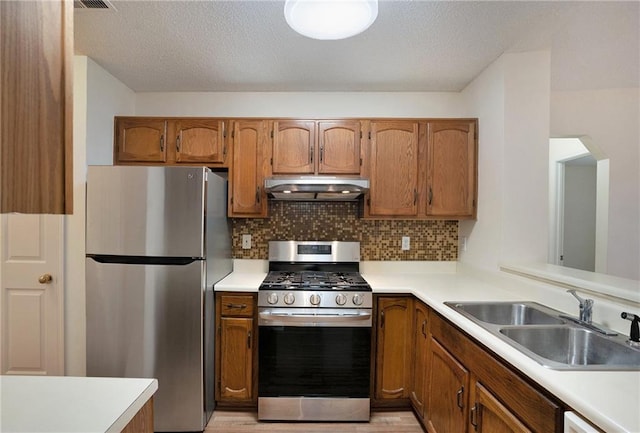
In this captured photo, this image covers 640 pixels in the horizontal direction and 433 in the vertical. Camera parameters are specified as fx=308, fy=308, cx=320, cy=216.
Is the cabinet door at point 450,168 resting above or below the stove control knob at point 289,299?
above

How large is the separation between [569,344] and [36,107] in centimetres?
191

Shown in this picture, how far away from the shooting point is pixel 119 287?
199 centimetres

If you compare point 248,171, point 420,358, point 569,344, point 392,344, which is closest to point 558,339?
point 569,344

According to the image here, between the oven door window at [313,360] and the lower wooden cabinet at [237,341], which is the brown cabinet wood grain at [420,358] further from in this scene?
the lower wooden cabinet at [237,341]

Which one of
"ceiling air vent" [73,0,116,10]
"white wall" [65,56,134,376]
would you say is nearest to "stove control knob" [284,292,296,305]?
"white wall" [65,56,134,376]

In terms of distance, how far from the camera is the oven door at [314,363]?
6.78 ft

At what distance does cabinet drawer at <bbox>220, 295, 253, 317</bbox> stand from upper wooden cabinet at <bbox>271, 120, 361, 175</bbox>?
999 mm

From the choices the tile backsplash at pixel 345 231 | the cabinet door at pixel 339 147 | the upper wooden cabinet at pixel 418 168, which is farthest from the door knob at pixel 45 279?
the upper wooden cabinet at pixel 418 168

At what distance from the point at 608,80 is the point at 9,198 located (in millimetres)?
3517

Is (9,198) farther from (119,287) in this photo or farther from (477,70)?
(477,70)

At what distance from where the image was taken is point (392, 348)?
85.3 inches

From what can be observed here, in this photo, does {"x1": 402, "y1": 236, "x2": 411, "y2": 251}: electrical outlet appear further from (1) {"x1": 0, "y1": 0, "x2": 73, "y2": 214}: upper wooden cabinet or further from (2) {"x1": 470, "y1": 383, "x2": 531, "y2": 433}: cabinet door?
(1) {"x1": 0, "y1": 0, "x2": 73, "y2": 214}: upper wooden cabinet

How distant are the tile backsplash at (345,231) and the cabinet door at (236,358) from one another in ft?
2.35

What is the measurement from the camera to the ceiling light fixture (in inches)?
52.8
